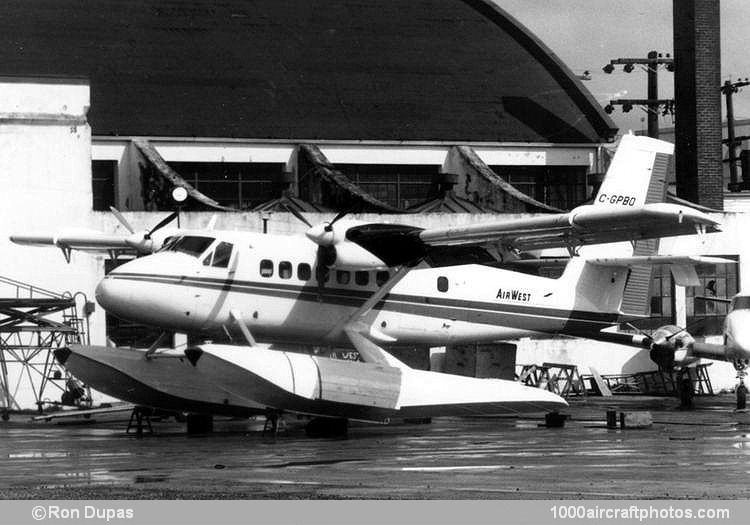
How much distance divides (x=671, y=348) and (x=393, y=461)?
1898 centimetres

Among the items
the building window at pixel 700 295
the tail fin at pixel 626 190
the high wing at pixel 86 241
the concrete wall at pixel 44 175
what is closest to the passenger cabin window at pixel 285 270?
the high wing at pixel 86 241

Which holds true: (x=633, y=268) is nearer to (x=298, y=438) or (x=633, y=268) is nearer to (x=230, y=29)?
(x=298, y=438)

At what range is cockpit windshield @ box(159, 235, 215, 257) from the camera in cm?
2625

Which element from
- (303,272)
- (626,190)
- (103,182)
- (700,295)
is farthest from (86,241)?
(700,295)

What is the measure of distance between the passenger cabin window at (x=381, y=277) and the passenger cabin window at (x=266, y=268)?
2292 millimetres

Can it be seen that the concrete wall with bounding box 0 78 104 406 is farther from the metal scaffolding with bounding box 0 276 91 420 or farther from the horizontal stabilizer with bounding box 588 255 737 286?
the horizontal stabilizer with bounding box 588 255 737 286

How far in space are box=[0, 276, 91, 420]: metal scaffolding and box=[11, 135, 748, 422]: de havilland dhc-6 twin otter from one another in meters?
7.48

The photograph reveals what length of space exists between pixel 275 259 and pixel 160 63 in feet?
74.3

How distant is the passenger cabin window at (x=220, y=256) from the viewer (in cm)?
2617

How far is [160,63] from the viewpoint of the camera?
47812 mm

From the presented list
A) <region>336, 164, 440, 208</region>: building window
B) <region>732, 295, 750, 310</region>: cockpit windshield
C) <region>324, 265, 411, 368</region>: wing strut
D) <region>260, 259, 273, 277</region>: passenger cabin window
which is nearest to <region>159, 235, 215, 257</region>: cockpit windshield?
<region>260, 259, 273, 277</region>: passenger cabin window

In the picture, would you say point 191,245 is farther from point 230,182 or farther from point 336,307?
point 230,182

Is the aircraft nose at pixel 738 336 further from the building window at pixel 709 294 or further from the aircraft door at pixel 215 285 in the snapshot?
the aircraft door at pixel 215 285

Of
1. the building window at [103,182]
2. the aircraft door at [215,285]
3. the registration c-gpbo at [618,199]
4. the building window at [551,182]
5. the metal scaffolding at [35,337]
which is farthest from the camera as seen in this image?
the building window at [551,182]
